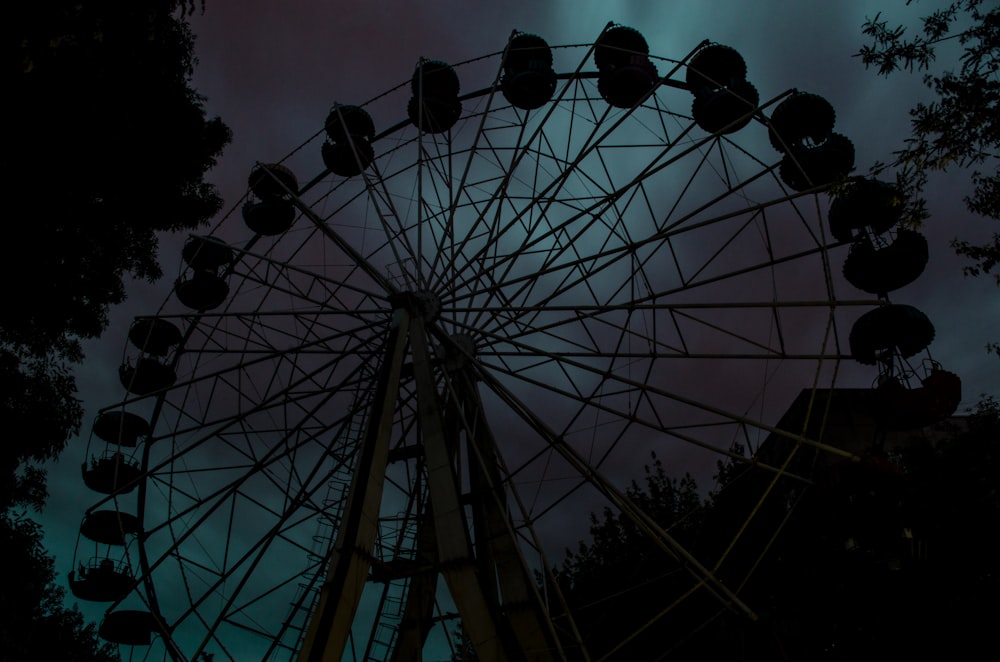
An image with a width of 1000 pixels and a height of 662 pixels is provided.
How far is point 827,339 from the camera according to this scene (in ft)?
39.8

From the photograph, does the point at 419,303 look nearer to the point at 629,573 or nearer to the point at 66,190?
the point at 66,190

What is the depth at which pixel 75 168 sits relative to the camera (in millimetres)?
10461

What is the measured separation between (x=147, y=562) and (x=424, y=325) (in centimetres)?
844

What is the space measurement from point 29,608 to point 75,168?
21.6 feet

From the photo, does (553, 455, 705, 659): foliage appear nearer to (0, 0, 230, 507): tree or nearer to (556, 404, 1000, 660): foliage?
(556, 404, 1000, 660): foliage

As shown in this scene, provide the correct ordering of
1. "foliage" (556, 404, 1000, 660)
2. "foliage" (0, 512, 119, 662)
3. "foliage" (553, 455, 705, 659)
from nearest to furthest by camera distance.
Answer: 1. "foliage" (0, 512, 119, 662)
2. "foliage" (556, 404, 1000, 660)
3. "foliage" (553, 455, 705, 659)

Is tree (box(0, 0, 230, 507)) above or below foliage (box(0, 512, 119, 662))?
above

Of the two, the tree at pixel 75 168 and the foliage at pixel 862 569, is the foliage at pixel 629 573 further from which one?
the tree at pixel 75 168

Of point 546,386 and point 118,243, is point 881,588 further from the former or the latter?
point 118,243

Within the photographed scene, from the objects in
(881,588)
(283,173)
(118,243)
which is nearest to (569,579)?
(881,588)

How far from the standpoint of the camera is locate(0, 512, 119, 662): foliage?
8859mm

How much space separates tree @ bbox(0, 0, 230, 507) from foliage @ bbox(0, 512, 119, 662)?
28.1 inches

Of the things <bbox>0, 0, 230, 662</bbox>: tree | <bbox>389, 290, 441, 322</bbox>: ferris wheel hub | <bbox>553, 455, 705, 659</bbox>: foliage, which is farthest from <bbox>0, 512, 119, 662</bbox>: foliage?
<bbox>553, 455, 705, 659</bbox>: foliage

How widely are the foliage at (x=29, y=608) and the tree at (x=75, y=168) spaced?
71 centimetres
